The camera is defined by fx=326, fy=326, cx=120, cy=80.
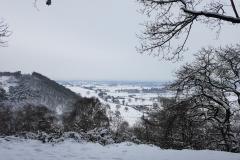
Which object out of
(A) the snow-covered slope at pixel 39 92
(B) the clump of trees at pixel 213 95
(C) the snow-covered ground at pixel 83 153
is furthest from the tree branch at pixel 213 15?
(A) the snow-covered slope at pixel 39 92

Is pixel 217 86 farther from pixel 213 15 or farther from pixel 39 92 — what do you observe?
pixel 39 92

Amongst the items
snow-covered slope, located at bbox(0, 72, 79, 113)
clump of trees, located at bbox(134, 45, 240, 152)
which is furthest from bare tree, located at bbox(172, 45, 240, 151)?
snow-covered slope, located at bbox(0, 72, 79, 113)

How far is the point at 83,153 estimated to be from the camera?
30.7 feet

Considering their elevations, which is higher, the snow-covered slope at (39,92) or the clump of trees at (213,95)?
the clump of trees at (213,95)

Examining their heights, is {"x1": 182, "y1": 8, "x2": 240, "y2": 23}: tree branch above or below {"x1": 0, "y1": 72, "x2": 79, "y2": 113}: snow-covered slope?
above

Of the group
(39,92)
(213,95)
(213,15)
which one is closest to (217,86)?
(213,95)

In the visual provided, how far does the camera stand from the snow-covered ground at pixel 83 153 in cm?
855

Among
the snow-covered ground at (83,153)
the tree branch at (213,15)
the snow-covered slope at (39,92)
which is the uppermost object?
the tree branch at (213,15)

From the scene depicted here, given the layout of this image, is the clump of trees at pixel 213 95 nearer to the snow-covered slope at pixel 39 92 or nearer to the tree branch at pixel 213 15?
the tree branch at pixel 213 15

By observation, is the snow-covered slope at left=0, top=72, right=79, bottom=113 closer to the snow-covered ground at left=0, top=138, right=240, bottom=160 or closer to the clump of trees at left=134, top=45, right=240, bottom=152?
the clump of trees at left=134, top=45, right=240, bottom=152

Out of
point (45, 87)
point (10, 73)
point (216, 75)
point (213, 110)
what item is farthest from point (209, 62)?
point (10, 73)

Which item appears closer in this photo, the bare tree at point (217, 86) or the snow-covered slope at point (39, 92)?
the bare tree at point (217, 86)

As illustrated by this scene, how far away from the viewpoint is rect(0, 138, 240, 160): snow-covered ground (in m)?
8.55

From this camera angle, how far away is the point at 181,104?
17234mm
